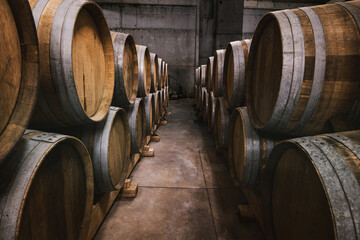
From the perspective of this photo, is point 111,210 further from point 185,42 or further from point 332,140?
point 185,42

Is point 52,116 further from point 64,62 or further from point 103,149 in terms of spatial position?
point 103,149

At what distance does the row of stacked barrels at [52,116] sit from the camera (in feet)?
2.93

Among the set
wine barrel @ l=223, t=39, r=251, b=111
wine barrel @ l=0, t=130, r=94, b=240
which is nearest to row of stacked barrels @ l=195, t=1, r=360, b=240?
wine barrel @ l=223, t=39, r=251, b=111

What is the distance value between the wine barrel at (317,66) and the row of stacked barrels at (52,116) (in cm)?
151

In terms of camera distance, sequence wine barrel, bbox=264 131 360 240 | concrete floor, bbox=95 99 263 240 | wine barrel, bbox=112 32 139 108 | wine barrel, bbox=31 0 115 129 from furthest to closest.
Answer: wine barrel, bbox=112 32 139 108 → concrete floor, bbox=95 99 263 240 → wine barrel, bbox=31 0 115 129 → wine barrel, bbox=264 131 360 240

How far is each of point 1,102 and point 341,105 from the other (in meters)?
1.99

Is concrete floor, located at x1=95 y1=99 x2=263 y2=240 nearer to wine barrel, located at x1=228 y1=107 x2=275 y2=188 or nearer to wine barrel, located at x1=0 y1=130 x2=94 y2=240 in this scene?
wine barrel, located at x1=228 y1=107 x2=275 y2=188

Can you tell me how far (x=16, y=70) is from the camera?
955 millimetres

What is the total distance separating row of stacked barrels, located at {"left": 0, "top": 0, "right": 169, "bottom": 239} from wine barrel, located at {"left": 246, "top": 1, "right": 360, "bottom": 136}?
151 cm

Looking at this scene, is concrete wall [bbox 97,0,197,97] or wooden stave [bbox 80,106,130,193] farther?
concrete wall [bbox 97,0,197,97]

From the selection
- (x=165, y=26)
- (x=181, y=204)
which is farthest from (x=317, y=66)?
(x=165, y=26)

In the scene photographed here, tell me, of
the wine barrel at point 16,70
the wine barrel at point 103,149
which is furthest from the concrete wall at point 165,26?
the wine barrel at point 16,70

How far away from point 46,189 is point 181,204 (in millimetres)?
1718

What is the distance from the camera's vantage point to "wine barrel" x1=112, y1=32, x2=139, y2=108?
98.3 inches
